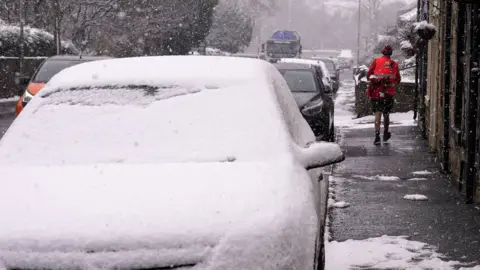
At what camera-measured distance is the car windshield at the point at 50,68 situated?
16969 mm

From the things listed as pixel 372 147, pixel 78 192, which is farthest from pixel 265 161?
pixel 372 147

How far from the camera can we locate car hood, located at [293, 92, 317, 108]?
14.8 metres

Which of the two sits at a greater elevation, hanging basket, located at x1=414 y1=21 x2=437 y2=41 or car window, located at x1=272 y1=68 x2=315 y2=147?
hanging basket, located at x1=414 y1=21 x2=437 y2=41

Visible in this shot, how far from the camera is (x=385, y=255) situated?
22.6 feet

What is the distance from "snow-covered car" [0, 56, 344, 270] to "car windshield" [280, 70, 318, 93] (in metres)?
9.42

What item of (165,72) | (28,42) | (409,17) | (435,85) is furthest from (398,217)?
(409,17)

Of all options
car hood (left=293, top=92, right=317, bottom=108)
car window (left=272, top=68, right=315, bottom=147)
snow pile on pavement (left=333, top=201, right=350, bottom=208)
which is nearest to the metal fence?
car hood (left=293, top=92, right=317, bottom=108)

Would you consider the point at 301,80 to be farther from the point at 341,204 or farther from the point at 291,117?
the point at 291,117

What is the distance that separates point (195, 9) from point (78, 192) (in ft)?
146

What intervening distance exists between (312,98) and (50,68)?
5.57 metres

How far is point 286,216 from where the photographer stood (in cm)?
399

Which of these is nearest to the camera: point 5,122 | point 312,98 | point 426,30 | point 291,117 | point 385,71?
point 291,117

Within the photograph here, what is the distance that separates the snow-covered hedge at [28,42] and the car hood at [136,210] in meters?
25.7

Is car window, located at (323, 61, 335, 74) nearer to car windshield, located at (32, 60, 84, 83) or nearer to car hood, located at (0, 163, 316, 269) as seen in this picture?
car windshield, located at (32, 60, 84, 83)
